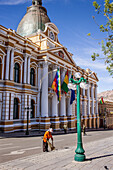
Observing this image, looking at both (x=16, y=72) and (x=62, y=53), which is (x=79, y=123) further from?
(x=62, y=53)

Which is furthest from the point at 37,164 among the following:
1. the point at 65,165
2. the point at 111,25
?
the point at 111,25

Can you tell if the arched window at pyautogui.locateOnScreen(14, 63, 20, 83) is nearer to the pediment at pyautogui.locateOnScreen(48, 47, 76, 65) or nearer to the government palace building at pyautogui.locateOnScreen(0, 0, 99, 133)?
the government palace building at pyautogui.locateOnScreen(0, 0, 99, 133)

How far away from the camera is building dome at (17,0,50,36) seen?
36309mm

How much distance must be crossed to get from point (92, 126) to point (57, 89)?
2707cm

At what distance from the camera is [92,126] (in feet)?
168

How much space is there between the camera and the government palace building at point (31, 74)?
2369 cm

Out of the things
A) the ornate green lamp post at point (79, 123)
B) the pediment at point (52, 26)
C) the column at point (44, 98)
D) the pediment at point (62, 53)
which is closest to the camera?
the ornate green lamp post at point (79, 123)

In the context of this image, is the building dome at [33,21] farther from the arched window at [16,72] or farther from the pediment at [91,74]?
the pediment at [91,74]

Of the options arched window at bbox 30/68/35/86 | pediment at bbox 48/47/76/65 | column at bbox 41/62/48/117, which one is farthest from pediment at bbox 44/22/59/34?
arched window at bbox 30/68/35/86

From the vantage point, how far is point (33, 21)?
3691cm

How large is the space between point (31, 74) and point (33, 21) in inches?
533

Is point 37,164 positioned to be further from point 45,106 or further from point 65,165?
point 45,106

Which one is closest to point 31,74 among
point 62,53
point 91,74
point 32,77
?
point 32,77

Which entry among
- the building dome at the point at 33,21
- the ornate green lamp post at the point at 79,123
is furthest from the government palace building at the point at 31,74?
the ornate green lamp post at the point at 79,123
